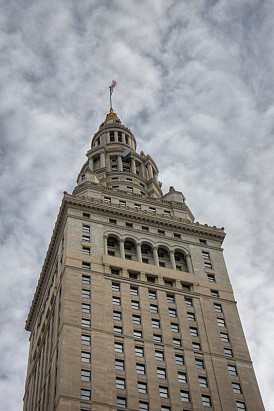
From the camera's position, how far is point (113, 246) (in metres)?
86.8

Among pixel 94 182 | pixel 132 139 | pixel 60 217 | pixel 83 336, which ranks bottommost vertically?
pixel 83 336

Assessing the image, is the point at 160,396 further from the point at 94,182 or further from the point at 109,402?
the point at 94,182

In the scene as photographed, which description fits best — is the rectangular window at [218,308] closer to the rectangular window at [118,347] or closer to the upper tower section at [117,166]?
the rectangular window at [118,347]

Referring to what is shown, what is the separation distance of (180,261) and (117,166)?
95.3 ft

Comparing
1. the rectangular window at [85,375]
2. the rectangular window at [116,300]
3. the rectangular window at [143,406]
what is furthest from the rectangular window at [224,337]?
the rectangular window at [85,375]

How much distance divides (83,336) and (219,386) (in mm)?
15236

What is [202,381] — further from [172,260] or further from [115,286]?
[172,260]

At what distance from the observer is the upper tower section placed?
103375 mm

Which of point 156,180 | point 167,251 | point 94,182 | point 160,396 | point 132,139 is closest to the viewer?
point 160,396

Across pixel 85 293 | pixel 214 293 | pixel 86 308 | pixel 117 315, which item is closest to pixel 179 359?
pixel 117 315

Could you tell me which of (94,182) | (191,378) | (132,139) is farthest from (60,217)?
(132,139)

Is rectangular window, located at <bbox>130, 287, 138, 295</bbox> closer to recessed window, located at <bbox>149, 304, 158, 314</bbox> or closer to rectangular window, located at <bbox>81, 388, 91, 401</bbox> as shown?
recessed window, located at <bbox>149, 304, 158, 314</bbox>

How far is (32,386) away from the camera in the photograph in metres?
83.4

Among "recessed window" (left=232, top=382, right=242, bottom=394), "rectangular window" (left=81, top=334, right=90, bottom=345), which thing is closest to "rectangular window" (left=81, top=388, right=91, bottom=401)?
"rectangular window" (left=81, top=334, right=90, bottom=345)
